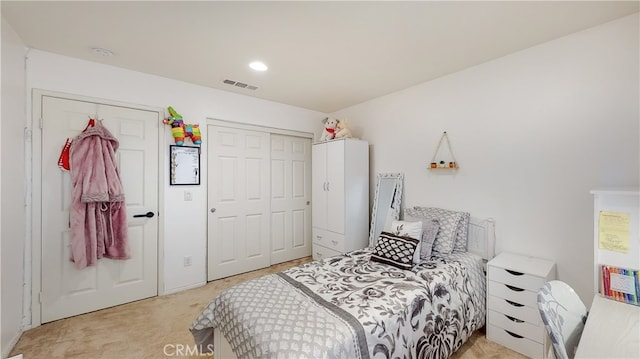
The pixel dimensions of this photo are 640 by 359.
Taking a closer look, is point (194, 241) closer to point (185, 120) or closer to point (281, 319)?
point (185, 120)

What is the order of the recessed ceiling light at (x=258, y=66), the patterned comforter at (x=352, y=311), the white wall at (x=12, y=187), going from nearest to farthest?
the patterned comforter at (x=352, y=311), the white wall at (x=12, y=187), the recessed ceiling light at (x=258, y=66)

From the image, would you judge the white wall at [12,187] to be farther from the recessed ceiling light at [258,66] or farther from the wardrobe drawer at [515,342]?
the wardrobe drawer at [515,342]

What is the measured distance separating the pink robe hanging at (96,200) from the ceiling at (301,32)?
2.65 feet

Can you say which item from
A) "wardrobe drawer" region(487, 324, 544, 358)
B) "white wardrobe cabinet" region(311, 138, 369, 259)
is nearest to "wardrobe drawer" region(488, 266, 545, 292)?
"wardrobe drawer" region(487, 324, 544, 358)

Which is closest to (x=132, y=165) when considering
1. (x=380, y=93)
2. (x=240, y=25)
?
(x=240, y=25)

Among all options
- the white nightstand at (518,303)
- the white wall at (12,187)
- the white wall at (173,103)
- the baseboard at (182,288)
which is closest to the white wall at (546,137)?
the white nightstand at (518,303)

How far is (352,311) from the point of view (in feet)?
4.63

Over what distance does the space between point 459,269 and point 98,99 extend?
3611 mm

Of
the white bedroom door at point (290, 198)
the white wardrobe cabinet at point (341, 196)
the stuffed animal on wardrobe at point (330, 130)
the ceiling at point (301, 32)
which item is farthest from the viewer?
the white bedroom door at point (290, 198)

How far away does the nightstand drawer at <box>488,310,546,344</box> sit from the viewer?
1.80m

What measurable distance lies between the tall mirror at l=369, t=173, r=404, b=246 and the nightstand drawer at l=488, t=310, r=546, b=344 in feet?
4.42

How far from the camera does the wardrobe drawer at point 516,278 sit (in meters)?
1.82

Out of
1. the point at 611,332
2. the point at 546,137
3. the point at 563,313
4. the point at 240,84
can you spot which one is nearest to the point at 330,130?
the point at 240,84

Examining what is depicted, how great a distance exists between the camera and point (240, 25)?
1844 mm
